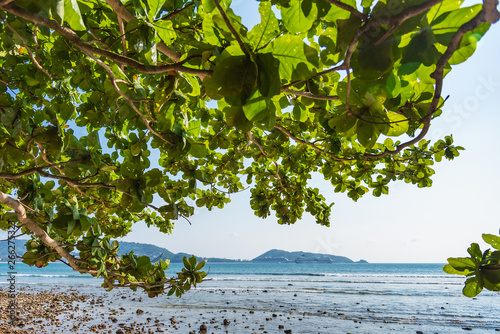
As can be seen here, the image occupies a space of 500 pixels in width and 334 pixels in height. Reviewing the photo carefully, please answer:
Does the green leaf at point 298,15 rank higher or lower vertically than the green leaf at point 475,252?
higher

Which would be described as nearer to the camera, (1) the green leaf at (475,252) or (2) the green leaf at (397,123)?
(2) the green leaf at (397,123)

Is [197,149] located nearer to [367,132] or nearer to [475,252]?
[367,132]

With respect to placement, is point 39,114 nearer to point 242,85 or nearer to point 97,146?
point 97,146

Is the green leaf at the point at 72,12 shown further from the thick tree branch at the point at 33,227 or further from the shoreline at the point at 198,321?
the shoreline at the point at 198,321

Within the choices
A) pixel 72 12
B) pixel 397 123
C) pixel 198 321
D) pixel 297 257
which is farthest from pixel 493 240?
pixel 297 257

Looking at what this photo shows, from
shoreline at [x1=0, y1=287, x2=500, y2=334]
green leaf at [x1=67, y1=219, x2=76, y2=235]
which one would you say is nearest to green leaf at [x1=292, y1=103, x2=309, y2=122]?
green leaf at [x1=67, y1=219, x2=76, y2=235]

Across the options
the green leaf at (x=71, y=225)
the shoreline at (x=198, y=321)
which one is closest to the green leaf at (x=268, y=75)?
the green leaf at (x=71, y=225)

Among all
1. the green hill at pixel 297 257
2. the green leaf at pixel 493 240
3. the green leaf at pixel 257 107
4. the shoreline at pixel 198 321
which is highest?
the green leaf at pixel 257 107

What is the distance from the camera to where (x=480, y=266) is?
1.07 m

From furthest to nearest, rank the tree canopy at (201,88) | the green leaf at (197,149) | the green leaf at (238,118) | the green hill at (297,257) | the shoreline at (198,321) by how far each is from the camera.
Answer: the green hill at (297,257)
the shoreline at (198,321)
the green leaf at (197,149)
the green leaf at (238,118)
the tree canopy at (201,88)

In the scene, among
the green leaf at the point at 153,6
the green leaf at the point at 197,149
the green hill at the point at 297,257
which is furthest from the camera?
the green hill at the point at 297,257

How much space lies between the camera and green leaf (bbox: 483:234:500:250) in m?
1.04

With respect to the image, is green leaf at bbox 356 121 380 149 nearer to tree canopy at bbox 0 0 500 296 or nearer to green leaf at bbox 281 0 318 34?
tree canopy at bbox 0 0 500 296

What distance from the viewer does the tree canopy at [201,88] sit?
671mm
